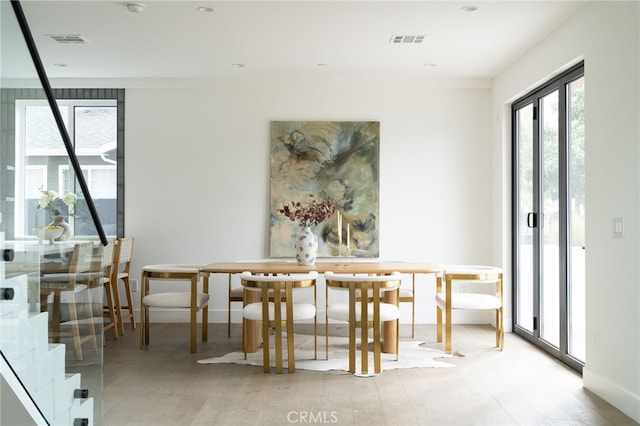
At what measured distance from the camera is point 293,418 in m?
3.54

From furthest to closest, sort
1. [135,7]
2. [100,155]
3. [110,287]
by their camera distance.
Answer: [100,155], [110,287], [135,7]

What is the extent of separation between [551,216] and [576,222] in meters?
0.56

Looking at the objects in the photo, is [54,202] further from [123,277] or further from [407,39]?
[123,277]

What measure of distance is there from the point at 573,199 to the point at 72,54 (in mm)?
4676

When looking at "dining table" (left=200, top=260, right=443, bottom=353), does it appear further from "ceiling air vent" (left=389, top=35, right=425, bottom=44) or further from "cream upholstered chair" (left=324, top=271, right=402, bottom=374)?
"ceiling air vent" (left=389, top=35, right=425, bottom=44)

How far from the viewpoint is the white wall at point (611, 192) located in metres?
3.59

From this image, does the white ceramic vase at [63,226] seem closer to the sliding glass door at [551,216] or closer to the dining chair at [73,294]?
the dining chair at [73,294]

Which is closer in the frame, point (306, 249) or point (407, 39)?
point (407, 39)

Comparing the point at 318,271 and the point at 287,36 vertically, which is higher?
the point at 287,36

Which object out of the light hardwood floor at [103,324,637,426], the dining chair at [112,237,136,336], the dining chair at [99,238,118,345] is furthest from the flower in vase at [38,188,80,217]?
the dining chair at [112,237,136,336]

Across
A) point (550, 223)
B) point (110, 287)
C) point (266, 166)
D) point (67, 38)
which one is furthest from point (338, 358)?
point (67, 38)

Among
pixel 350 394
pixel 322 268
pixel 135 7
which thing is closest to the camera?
pixel 350 394

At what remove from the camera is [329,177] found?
664cm

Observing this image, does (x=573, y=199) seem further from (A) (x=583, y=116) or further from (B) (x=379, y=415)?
(B) (x=379, y=415)
